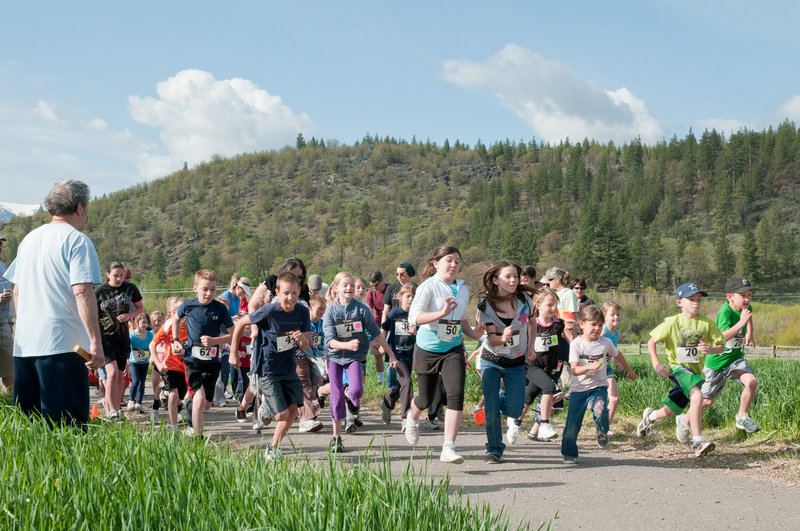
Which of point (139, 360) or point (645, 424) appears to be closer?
point (645, 424)

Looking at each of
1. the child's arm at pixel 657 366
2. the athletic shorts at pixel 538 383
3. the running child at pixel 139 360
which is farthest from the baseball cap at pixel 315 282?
the child's arm at pixel 657 366

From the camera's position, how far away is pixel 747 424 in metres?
7.46

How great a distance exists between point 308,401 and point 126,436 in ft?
15.0

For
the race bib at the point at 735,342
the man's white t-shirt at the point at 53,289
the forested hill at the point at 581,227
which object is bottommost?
the race bib at the point at 735,342

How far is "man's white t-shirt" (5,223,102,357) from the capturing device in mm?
4926

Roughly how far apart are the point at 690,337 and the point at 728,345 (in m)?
0.60

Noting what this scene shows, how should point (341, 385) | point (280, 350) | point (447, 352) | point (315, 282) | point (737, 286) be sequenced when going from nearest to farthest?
point (447, 352) → point (280, 350) → point (341, 385) → point (737, 286) → point (315, 282)

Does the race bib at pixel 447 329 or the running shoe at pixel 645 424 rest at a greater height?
the race bib at pixel 447 329

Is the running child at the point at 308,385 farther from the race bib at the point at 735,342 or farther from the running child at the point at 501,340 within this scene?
the race bib at the point at 735,342

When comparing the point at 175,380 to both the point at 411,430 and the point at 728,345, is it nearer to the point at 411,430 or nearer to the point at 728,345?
the point at 411,430

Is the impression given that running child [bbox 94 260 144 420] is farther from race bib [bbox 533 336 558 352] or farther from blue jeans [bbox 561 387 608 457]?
blue jeans [bbox 561 387 608 457]

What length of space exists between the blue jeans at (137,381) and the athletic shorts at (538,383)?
567 cm

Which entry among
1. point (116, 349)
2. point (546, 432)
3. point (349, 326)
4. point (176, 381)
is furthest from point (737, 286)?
point (116, 349)

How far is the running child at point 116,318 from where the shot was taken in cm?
839
